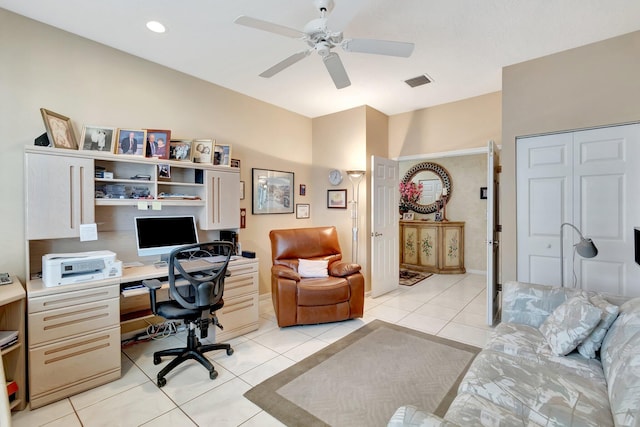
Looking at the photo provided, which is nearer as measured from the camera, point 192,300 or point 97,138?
point 192,300

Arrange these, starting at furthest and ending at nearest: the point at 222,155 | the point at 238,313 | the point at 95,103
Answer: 1. the point at 222,155
2. the point at 238,313
3. the point at 95,103

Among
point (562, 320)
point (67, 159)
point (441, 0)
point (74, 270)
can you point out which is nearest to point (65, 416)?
point (74, 270)

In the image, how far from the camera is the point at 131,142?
2754 millimetres

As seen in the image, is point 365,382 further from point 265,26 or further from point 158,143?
point 158,143

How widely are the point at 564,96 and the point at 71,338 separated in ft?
15.4

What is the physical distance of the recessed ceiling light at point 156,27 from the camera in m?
2.45

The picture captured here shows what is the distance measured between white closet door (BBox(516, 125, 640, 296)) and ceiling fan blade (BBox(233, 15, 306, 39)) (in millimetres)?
2633

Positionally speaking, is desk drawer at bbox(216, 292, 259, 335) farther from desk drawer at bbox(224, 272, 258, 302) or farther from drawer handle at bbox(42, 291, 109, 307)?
drawer handle at bbox(42, 291, 109, 307)

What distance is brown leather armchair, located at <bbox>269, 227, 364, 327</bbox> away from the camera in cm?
327

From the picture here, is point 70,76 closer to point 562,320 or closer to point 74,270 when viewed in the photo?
point 74,270

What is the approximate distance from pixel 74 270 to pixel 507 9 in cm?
375

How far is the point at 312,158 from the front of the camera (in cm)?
496

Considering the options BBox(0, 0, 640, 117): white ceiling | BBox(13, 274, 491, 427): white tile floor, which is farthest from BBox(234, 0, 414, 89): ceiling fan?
BBox(13, 274, 491, 427): white tile floor

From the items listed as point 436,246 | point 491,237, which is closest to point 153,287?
point 491,237
